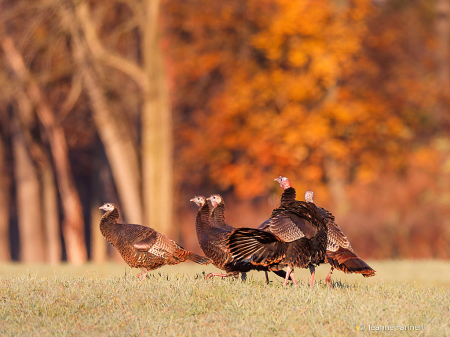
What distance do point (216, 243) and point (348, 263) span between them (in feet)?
6.02

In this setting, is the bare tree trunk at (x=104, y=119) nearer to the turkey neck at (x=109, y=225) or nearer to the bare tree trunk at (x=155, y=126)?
the bare tree trunk at (x=155, y=126)

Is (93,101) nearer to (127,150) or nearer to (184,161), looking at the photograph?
(127,150)

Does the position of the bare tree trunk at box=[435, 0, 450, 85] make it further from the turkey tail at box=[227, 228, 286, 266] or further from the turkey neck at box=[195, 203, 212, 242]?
the turkey tail at box=[227, 228, 286, 266]

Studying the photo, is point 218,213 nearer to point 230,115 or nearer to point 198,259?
point 198,259

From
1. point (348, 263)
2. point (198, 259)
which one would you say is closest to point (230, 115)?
point (198, 259)

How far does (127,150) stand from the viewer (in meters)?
22.8

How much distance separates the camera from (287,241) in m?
8.20

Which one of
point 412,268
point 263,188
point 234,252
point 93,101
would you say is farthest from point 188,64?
point 234,252

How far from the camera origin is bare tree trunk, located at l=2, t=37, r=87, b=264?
2336 centimetres

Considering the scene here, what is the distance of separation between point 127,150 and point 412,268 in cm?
1063

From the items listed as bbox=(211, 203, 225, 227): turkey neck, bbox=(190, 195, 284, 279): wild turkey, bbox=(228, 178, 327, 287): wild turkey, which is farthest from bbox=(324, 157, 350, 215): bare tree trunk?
bbox=(228, 178, 327, 287): wild turkey

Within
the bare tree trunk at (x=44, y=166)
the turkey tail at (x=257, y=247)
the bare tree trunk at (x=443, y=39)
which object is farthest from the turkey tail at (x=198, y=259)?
the bare tree trunk at (x=443, y=39)

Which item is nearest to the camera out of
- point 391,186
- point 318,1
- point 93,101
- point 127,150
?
point 93,101

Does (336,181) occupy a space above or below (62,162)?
below
